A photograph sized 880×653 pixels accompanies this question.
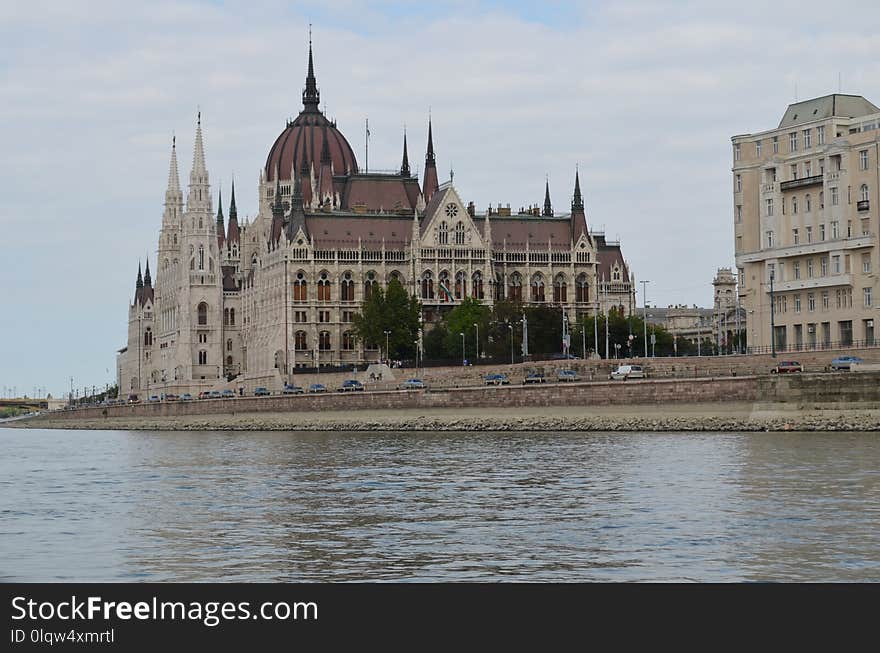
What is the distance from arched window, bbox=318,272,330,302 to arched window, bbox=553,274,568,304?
24.8m

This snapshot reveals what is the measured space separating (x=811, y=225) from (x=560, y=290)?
7722 cm

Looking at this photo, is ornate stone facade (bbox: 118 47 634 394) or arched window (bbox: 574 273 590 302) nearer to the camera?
ornate stone facade (bbox: 118 47 634 394)

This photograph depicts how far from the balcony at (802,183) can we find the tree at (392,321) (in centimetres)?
5975

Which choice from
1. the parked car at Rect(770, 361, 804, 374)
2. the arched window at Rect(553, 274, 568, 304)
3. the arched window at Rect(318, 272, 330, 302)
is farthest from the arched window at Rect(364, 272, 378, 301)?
the parked car at Rect(770, 361, 804, 374)

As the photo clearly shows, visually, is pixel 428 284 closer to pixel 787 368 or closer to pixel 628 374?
pixel 628 374

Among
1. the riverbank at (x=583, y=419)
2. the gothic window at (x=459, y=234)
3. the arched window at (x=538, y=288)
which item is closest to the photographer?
the riverbank at (x=583, y=419)

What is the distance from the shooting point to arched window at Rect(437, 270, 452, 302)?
560 feet

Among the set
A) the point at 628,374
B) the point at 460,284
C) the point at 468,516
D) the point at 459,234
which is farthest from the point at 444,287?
the point at 468,516

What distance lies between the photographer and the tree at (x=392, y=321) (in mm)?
156500

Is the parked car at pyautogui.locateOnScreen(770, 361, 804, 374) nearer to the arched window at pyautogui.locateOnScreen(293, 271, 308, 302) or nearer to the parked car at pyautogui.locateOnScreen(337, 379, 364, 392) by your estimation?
the parked car at pyautogui.locateOnScreen(337, 379, 364, 392)

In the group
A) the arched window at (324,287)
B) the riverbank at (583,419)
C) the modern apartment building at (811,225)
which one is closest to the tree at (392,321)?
the arched window at (324,287)

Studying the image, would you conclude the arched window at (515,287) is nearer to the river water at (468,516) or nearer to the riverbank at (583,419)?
the riverbank at (583,419)
